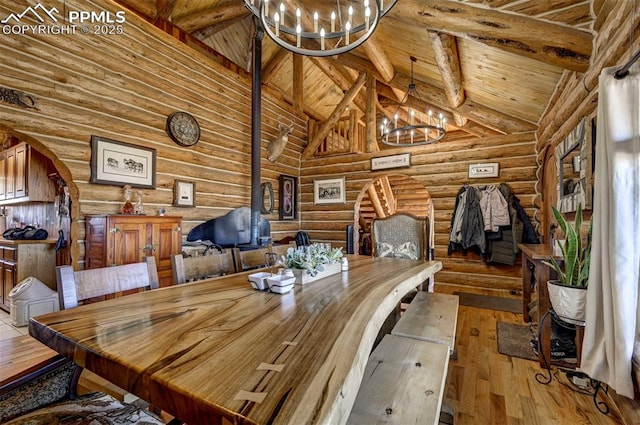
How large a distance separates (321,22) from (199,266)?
469 cm

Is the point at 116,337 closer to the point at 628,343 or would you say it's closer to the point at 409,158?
the point at 628,343

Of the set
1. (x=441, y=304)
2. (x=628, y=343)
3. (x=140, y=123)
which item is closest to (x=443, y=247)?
(x=441, y=304)

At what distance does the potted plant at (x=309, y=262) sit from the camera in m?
1.62

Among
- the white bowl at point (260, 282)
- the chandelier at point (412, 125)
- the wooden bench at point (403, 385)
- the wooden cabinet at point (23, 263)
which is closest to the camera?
the wooden bench at point (403, 385)

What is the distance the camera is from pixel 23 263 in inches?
132

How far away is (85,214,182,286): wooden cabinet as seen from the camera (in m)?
2.72

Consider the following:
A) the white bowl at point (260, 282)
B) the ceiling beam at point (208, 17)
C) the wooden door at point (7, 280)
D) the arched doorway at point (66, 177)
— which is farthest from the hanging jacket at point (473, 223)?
the wooden door at point (7, 280)

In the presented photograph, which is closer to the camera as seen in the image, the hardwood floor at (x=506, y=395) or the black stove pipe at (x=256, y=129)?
the hardwood floor at (x=506, y=395)

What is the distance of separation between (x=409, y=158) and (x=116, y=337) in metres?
5.24

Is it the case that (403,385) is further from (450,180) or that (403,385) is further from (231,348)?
(450,180)

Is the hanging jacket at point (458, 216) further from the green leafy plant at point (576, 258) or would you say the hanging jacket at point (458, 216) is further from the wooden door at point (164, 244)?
the wooden door at point (164, 244)

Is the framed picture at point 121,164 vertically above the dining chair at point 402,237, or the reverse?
the framed picture at point 121,164

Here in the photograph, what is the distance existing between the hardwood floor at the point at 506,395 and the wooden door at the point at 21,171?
5.42 meters

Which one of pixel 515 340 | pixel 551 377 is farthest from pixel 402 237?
pixel 551 377
